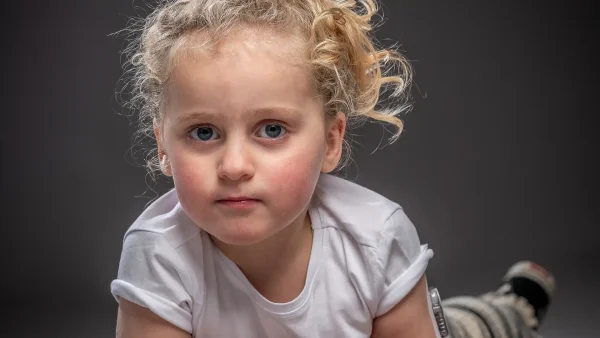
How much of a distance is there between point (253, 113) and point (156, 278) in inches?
14.7

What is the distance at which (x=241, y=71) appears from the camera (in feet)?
6.08

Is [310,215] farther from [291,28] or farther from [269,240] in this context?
[291,28]

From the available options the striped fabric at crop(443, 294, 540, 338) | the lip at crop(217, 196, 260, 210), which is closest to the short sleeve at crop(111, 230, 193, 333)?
the lip at crop(217, 196, 260, 210)

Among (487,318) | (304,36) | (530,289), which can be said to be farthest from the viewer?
Result: (530,289)

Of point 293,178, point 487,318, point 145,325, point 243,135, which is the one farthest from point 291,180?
point 487,318

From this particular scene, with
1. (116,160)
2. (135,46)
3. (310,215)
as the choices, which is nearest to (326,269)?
(310,215)

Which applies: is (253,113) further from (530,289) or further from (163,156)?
(530,289)

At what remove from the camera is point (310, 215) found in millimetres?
2164

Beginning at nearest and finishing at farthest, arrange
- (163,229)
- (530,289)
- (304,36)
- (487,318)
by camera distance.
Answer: (304,36) → (163,229) → (487,318) → (530,289)

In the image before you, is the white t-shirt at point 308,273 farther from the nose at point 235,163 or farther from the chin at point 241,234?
the nose at point 235,163

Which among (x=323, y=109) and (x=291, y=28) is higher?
(x=291, y=28)

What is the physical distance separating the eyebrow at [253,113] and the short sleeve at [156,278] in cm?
27

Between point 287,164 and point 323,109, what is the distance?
0.49ft

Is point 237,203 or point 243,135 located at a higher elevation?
point 243,135
